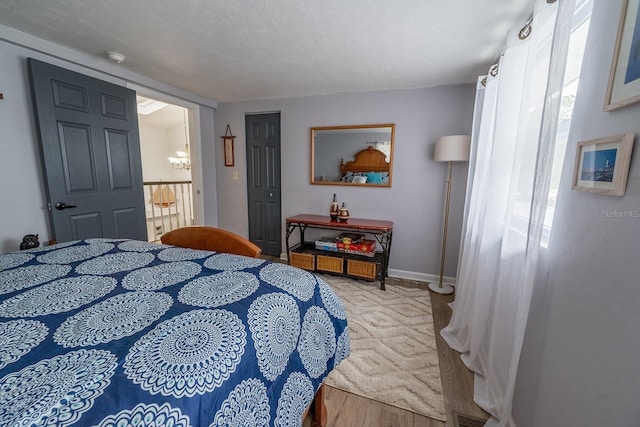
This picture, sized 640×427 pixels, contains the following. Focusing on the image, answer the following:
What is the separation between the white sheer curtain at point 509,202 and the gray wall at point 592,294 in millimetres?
74

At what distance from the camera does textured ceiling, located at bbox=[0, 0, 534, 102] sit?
1.53m

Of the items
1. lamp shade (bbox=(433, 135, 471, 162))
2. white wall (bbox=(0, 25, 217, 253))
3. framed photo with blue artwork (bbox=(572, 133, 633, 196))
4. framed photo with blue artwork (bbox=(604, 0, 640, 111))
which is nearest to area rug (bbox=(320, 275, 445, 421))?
framed photo with blue artwork (bbox=(572, 133, 633, 196))

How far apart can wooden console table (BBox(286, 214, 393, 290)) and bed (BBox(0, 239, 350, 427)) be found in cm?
162

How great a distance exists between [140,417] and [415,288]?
9.14 feet

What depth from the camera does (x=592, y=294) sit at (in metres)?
0.81

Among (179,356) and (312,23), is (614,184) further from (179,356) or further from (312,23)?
(312,23)

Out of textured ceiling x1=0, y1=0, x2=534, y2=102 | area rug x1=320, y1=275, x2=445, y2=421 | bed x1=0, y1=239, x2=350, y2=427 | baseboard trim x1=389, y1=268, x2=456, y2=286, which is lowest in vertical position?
area rug x1=320, y1=275, x2=445, y2=421

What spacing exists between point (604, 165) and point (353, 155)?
243 centimetres

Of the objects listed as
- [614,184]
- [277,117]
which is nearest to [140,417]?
[614,184]

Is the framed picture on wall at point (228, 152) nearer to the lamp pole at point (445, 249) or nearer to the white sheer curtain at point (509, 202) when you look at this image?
the lamp pole at point (445, 249)

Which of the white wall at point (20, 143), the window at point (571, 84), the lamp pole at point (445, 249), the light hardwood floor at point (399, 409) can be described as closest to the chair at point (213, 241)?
the light hardwood floor at point (399, 409)

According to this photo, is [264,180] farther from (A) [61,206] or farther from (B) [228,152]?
(A) [61,206]

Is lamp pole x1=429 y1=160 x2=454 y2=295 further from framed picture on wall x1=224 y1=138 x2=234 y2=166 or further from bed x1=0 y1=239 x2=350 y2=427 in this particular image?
framed picture on wall x1=224 y1=138 x2=234 y2=166

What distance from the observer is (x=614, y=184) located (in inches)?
29.6
